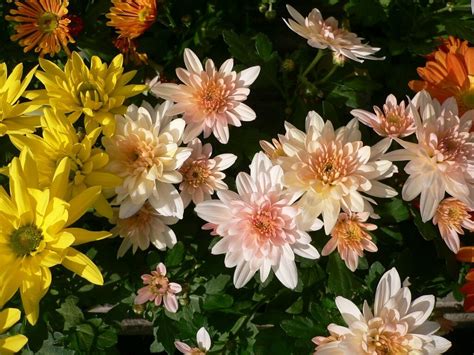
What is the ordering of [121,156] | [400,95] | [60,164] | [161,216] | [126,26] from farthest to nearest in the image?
[400,95], [126,26], [161,216], [121,156], [60,164]

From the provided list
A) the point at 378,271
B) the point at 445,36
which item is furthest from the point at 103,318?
the point at 445,36

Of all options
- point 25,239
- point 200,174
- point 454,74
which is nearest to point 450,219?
point 454,74

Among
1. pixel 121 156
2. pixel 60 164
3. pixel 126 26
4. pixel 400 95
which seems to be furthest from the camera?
pixel 400 95

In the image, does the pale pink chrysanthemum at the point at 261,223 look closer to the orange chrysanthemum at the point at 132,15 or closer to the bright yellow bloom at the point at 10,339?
the bright yellow bloom at the point at 10,339

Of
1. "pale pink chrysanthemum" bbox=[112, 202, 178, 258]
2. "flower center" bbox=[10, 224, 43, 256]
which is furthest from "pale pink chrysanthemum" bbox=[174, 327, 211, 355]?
"flower center" bbox=[10, 224, 43, 256]

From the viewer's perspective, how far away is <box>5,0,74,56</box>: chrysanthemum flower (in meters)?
1.39

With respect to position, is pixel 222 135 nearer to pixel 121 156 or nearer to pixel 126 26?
pixel 121 156

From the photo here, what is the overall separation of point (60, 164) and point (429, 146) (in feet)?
2.28

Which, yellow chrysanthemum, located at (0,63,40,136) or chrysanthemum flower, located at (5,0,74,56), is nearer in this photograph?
yellow chrysanthemum, located at (0,63,40,136)

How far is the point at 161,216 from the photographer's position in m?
1.19

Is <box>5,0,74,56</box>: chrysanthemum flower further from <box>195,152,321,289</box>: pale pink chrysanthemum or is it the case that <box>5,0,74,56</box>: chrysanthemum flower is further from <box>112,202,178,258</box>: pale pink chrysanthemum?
<box>195,152,321,289</box>: pale pink chrysanthemum

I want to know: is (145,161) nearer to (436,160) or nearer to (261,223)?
(261,223)

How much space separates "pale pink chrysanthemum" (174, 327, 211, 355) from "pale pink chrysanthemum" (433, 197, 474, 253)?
1.86 ft

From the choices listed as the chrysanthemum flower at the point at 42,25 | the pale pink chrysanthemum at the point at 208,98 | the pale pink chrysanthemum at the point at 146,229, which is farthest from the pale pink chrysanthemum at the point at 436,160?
the chrysanthemum flower at the point at 42,25
